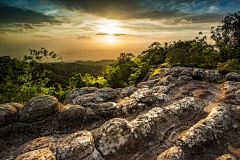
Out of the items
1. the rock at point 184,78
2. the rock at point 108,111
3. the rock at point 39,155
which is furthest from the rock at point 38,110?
the rock at point 184,78

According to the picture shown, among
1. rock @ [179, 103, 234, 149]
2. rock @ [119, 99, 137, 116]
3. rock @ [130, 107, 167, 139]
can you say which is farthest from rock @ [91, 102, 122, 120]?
rock @ [179, 103, 234, 149]

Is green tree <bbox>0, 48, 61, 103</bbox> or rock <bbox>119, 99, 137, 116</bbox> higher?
green tree <bbox>0, 48, 61, 103</bbox>

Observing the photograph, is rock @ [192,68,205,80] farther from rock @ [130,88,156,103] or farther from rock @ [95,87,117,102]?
rock @ [95,87,117,102]

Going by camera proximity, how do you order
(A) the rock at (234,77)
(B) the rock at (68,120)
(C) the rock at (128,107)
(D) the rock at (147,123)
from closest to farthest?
(D) the rock at (147,123)
(B) the rock at (68,120)
(C) the rock at (128,107)
(A) the rock at (234,77)

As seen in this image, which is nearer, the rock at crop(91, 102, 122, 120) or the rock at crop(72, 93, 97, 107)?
the rock at crop(91, 102, 122, 120)

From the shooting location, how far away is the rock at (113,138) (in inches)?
255

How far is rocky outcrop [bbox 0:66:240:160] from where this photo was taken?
6.19m

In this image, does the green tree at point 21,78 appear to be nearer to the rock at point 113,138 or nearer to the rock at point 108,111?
the rock at point 108,111

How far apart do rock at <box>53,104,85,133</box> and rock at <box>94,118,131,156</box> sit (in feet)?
8.28

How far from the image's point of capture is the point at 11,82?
1316 centimetres

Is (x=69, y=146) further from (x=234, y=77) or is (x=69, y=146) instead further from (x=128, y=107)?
(x=234, y=77)

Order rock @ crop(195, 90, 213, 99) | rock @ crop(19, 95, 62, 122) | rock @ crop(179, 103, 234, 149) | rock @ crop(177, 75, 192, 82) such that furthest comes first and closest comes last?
rock @ crop(177, 75, 192, 82) → rock @ crop(195, 90, 213, 99) → rock @ crop(19, 95, 62, 122) → rock @ crop(179, 103, 234, 149)

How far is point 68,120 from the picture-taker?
8.48 m

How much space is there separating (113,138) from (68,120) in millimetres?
3890
